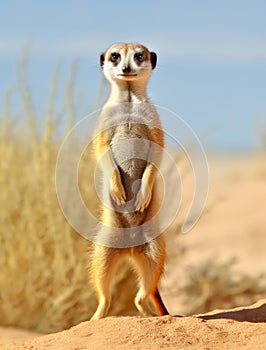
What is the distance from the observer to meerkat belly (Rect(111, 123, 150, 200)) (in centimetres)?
493

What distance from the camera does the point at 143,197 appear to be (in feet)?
15.9

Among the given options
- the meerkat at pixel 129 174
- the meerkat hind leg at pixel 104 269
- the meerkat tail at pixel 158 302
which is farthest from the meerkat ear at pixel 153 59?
the meerkat tail at pixel 158 302

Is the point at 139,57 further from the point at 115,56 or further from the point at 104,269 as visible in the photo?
the point at 104,269

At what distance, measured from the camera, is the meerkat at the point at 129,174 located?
16.0 feet

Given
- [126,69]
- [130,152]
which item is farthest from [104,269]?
[126,69]

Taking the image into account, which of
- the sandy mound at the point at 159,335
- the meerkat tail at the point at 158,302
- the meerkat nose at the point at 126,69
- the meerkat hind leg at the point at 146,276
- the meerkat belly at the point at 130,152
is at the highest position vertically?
the meerkat nose at the point at 126,69

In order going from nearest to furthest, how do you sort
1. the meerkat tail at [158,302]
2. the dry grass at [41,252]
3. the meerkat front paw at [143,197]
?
the meerkat front paw at [143,197]
the meerkat tail at [158,302]
the dry grass at [41,252]

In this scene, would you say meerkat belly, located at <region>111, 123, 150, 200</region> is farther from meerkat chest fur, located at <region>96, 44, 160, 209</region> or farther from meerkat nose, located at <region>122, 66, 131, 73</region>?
meerkat nose, located at <region>122, 66, 131, 73</region>

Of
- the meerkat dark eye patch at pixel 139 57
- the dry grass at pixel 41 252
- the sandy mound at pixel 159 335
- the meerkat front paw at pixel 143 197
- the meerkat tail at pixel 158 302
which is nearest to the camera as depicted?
the sandy mound at pixel 159 335

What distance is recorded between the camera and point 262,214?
58.4 feet

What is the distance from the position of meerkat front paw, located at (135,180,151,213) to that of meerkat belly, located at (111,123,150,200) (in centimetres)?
13

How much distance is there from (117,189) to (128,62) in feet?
2.18

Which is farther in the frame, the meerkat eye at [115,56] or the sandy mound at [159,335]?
the meerkat eye at [115,56]

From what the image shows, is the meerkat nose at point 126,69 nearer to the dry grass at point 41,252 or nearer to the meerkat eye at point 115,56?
the meerkat eye at point 115,56
